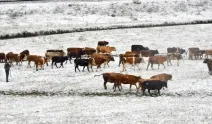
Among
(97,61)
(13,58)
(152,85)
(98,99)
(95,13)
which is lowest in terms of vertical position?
(98,99)

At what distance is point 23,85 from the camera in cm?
2492

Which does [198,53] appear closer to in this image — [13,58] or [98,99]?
[13,58]

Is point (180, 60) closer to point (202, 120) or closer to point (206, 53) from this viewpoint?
point (206, 53)

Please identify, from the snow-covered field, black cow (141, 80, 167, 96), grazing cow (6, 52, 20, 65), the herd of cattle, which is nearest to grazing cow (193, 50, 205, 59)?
the herd of cattle

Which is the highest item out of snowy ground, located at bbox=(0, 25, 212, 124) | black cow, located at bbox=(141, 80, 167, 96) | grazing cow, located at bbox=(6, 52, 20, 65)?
grazing cow, located at bbox=(6, 52, 20, 65)

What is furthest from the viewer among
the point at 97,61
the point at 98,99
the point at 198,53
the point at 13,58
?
the point at 198,53

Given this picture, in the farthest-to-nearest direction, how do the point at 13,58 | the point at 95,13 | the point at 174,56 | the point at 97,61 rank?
the point at 95,13 → the point at 13,58 → the point at 174,56 → the point at 97,61

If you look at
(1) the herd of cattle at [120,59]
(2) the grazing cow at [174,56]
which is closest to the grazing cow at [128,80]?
(1) the herd of cattle at [120,59]

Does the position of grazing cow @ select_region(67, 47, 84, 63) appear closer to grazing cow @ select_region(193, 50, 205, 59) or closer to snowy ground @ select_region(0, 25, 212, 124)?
snowy ground @ select_region(0, 25, 212, 124)

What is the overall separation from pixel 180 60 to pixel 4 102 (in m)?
15.2

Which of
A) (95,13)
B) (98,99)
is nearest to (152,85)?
(98,99)

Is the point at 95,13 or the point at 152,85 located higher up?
the point at 95,13

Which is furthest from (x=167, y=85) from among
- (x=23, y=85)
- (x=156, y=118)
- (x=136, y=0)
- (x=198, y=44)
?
(x=136, y=0)

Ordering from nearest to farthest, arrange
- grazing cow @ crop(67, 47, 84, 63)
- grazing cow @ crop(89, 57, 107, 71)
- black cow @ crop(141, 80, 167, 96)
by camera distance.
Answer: black cow @ crop(141, 80, 167, 96) → grazing cow @ crop(89, 57, 107, 71) → grazing cow @ crop(67, 47, 84, 63)
